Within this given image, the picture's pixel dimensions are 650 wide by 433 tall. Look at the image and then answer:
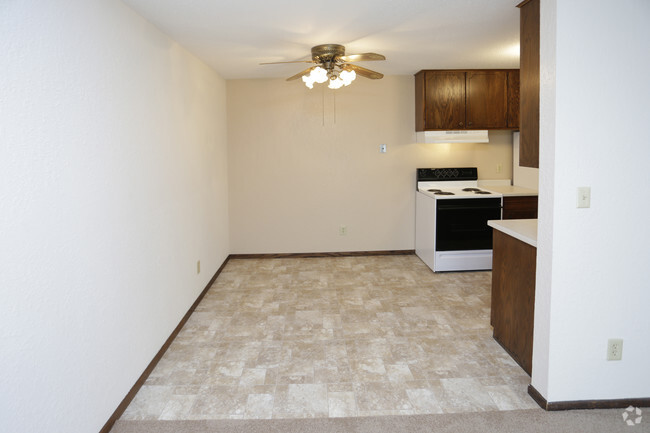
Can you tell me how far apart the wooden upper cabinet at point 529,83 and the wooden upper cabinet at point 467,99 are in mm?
2514

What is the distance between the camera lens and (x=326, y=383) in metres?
2.99

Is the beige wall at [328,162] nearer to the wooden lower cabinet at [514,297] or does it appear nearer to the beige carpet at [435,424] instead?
the wooden lower cabinet at [514,297]

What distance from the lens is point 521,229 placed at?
3156 millimetres

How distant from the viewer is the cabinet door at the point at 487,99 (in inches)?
224

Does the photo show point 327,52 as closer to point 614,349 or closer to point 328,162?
point 328,162

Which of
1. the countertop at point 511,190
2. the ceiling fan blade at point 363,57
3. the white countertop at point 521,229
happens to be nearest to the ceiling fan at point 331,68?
the ceiling fan blade at point 363,57

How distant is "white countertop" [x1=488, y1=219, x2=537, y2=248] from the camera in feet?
9.48

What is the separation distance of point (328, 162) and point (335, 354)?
3.15 meters

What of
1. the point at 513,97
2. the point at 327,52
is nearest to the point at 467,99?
the point at 513,97

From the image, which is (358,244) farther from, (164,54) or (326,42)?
(164,54)

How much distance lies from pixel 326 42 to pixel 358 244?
292 centimetres

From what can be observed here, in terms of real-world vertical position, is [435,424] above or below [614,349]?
below

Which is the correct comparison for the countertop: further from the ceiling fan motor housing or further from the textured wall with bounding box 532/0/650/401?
the textured wall with bounding box 532/0/650/401

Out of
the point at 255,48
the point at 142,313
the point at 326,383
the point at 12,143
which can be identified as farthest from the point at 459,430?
the point at 255,48
